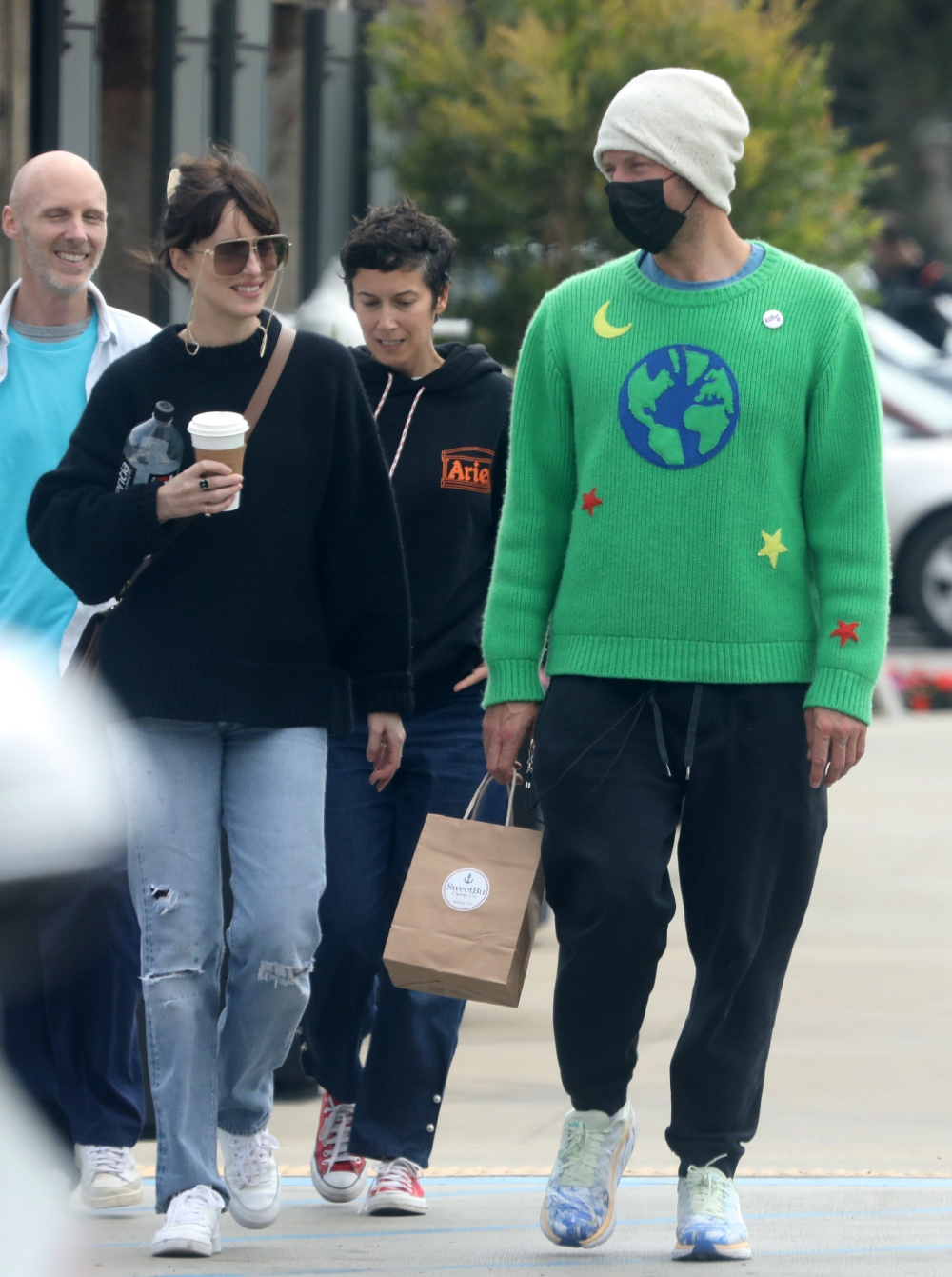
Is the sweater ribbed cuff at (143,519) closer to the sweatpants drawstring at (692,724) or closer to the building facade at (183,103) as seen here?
the sweatpants drawstring at (692,724)

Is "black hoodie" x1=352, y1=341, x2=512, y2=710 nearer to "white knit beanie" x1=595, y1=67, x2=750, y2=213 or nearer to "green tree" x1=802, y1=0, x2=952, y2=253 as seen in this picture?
"white knit beanie" x1=595, y1=67, x2=750, y2=213

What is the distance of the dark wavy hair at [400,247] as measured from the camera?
450 cm

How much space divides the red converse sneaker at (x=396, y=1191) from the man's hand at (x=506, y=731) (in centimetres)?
88

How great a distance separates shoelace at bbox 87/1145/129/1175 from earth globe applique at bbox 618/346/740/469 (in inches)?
70.7

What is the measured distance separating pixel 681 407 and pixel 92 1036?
1.75 metres

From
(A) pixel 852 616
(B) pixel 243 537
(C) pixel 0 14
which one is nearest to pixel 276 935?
(B) pixel 243 537

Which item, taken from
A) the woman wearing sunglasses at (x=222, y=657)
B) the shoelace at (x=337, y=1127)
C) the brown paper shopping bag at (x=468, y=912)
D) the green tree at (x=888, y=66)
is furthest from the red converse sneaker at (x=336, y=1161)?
the green tree at (x=888, y=66)

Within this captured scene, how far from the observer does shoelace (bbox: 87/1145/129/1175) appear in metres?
4.39

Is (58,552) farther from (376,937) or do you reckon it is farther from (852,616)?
(852,616)

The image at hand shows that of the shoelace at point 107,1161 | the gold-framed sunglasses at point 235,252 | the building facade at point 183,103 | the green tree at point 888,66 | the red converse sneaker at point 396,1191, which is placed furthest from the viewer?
the green tree at point 888,66

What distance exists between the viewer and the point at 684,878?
3.88 meters

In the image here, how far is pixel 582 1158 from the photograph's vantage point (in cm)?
384

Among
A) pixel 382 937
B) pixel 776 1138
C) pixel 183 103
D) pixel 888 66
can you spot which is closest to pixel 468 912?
pixel 382 937

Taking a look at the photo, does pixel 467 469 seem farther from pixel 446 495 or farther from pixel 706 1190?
pixel 706 1190
